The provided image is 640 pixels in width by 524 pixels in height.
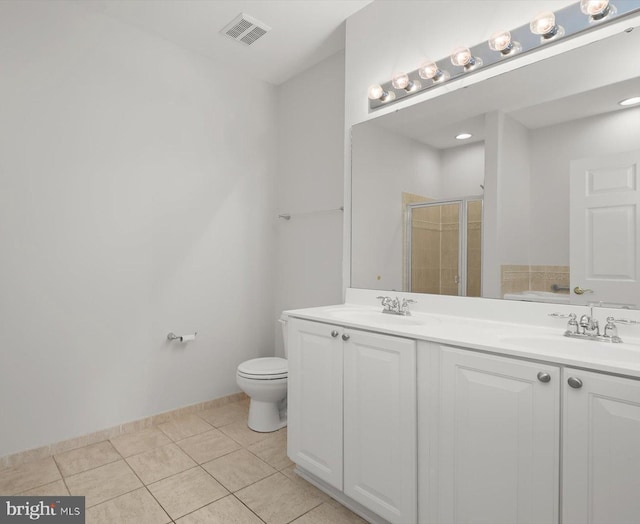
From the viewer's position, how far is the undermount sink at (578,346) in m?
1.21

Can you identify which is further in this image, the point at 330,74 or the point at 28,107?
the point at 330,74

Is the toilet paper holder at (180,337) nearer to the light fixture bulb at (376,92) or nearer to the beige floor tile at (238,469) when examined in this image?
the beige floor tile at (238,469)

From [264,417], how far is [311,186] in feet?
5.53

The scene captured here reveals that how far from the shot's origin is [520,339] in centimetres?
141

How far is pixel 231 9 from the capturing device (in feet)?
7.50

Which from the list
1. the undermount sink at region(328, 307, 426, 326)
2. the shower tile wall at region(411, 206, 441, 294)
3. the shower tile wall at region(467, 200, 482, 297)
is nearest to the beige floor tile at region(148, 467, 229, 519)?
the undermount sink at region(328, 307, 426, 326)

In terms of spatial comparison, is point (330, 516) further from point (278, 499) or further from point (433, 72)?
point (433, 72)

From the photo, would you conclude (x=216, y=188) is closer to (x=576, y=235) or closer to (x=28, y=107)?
(x=28, y=107)

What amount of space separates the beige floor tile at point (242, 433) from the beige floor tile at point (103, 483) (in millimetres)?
599

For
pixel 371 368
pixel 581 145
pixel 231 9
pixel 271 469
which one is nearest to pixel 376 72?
pixel 231 9

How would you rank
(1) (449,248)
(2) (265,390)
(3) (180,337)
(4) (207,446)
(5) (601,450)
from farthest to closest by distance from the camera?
1. (3) (180,337)
2. (2) (265,390)
3. (4) (207,446)
4. (1) (449,248)
5. (5) (601,450)

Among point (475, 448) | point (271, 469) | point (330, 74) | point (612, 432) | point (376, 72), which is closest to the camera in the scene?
point (612, 432)

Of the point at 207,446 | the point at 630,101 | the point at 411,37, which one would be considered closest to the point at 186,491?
the point at 207,446

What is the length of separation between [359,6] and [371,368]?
2.06 metres
